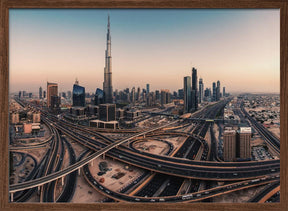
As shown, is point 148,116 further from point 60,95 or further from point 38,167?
point 38,167

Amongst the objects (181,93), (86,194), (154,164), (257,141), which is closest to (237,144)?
(257,141)

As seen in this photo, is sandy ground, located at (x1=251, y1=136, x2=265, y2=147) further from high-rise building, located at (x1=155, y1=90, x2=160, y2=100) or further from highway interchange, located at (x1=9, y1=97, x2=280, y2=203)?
high-rise building, located at (x1=155, y1=90, x2=160, y2=100)

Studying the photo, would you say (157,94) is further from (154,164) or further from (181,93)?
(154,164)

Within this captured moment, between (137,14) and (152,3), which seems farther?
(137,14)

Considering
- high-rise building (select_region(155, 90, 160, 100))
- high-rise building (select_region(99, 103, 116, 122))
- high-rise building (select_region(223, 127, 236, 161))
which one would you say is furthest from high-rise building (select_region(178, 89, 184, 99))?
high-rise building (select_region(99, 103, 116, 122))

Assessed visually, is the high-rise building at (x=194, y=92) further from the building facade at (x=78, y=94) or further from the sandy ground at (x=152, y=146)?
the building facade at (x=78, y=94)

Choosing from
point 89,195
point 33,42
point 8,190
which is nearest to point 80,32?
point 33,42

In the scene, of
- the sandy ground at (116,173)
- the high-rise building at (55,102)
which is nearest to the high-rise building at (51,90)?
the high-rise building at (55,102)
